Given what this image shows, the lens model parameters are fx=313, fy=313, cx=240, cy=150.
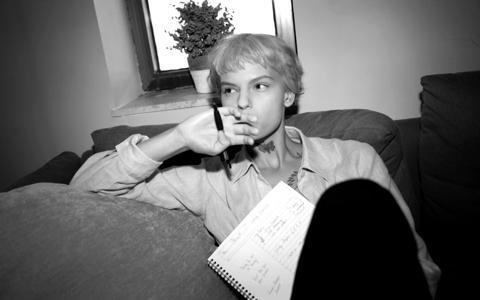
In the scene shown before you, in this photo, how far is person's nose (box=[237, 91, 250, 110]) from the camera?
3.26ft

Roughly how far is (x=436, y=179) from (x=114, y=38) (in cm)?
171

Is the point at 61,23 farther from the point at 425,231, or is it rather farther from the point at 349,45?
the point at 425,231

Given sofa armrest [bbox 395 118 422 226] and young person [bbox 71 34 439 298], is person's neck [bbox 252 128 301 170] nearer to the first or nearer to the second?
young person [bbox 71 34 439 298]

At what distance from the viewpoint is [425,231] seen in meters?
1.29

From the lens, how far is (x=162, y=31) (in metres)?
1.89

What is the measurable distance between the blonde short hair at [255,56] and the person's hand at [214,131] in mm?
175

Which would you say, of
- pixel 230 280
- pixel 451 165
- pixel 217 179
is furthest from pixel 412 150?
pixel 230 280

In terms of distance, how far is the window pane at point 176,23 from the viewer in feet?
5.70

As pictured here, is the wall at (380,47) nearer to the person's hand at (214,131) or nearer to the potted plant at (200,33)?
the potted plant at (200,33)

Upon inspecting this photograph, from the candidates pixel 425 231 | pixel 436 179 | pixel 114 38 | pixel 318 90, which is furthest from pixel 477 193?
pixel 114 38

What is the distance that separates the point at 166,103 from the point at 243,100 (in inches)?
28.2

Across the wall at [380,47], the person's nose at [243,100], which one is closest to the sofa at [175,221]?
the wall at [380,47]

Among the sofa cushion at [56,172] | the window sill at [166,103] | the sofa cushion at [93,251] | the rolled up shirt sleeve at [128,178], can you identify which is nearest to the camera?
the sofa cushion at [93,251]

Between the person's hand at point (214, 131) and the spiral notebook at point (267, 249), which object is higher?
the person's hand at point (214, 131)
